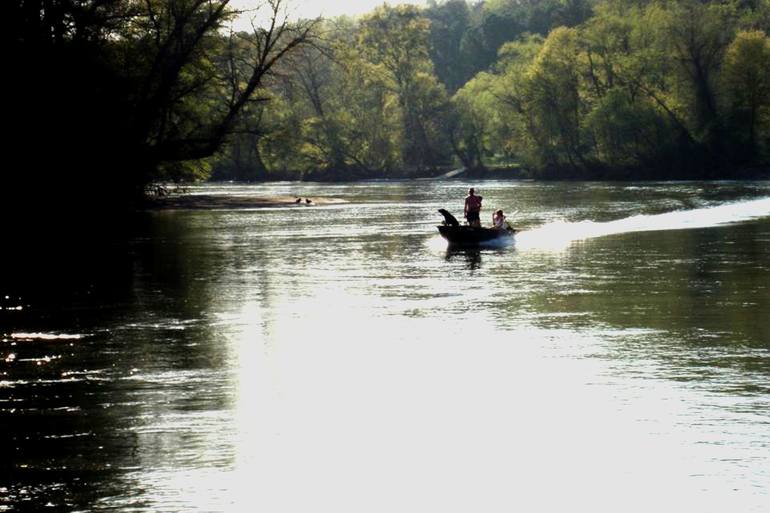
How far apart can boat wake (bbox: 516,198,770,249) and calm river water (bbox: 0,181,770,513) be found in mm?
9549

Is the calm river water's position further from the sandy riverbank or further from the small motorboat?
the sandy riverbank

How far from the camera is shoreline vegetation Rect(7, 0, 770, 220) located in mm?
48250

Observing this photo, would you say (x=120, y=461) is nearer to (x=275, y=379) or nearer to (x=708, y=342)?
(x=275, y=379)

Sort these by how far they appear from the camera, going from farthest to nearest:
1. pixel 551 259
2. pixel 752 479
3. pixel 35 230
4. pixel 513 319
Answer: pixel 35 230, pixel 551 259, pixel 513 319, pixel 752 479

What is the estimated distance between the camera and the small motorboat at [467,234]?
4773cm

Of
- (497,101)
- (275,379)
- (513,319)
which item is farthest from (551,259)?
(497,101)

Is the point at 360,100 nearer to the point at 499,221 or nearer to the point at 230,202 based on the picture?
the point at 230,202

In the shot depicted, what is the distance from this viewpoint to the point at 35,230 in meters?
53.6

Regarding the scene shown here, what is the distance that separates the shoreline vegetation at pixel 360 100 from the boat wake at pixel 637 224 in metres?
13.9

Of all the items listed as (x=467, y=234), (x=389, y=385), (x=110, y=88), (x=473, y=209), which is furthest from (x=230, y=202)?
(x=389, y=385)

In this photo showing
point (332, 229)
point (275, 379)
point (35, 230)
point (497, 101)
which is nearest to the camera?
point (275, 379)

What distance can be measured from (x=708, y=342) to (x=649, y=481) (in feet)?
31.7

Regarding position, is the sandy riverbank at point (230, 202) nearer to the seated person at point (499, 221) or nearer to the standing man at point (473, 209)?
the standing man at point (473, 209)

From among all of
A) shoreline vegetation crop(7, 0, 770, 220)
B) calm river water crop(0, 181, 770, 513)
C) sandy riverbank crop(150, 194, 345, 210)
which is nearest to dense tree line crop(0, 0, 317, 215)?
shoreline vegetation crop(7, 0, 770, 220)
